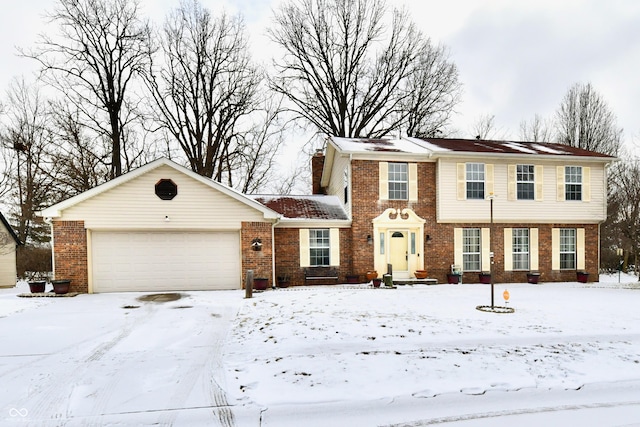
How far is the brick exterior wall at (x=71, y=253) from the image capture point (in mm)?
11148

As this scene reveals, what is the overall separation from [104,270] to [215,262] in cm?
374

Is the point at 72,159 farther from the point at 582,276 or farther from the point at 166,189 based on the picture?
the point at 582,276

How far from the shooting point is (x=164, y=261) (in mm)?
11883

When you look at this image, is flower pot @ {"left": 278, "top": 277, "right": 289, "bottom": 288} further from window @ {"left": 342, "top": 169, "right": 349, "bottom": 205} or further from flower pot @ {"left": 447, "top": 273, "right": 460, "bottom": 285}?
flower pot @ {"left": 447, "top": 273, "right": 460, "bottom": 285}

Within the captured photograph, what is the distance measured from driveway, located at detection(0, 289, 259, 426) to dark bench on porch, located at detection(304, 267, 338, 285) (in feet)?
16.5

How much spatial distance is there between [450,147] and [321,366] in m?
12.4

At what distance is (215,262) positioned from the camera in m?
12.2

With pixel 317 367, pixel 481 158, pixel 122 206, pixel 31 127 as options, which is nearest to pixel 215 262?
pixel 122 206

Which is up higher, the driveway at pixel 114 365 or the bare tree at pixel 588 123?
the bare tree at pixel 588 123

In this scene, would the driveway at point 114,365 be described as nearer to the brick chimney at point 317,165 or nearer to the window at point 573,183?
the brick chimney at point 317,165

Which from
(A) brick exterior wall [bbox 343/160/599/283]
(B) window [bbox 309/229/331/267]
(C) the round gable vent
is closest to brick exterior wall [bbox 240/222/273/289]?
(B) window [bbox 309/229/331/267]

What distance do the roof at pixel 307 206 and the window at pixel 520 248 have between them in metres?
7.57

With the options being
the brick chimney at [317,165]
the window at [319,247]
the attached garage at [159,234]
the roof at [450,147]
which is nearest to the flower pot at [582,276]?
the roof at [450,147]

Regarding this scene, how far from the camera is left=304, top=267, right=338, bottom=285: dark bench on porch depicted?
1367cm
